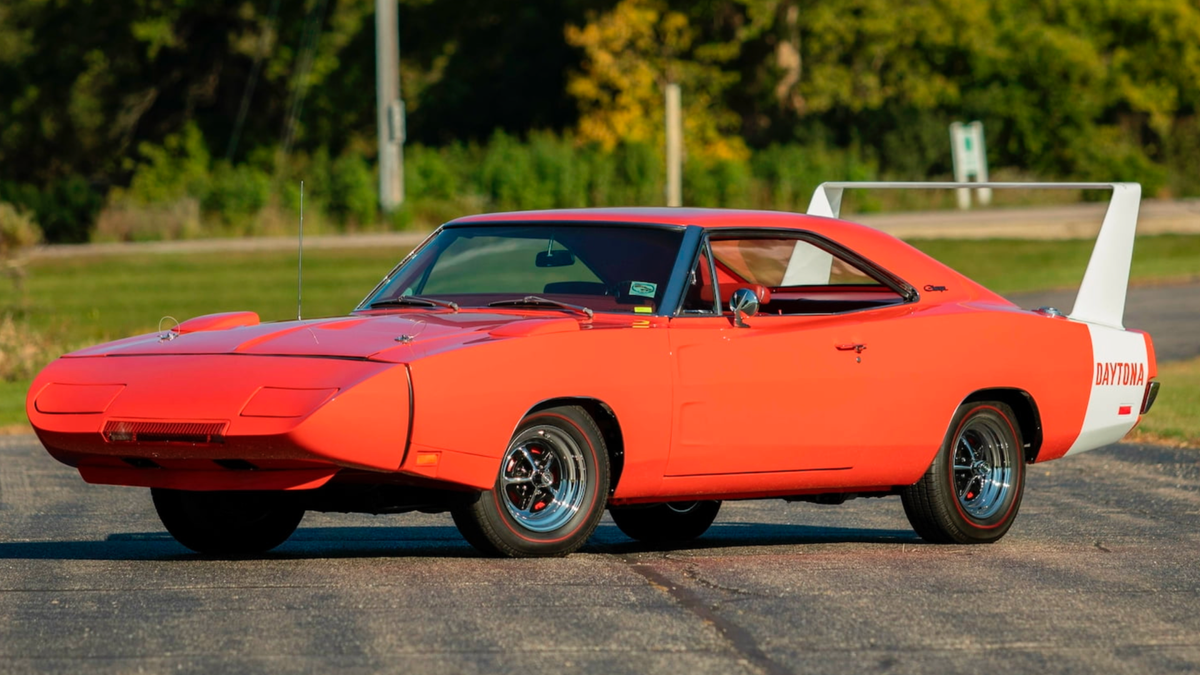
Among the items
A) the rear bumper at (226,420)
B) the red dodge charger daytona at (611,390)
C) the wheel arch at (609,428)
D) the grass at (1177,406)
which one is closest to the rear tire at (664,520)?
the red dodge charger daytona at (611,390)

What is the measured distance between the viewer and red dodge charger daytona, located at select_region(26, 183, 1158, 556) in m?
7.60

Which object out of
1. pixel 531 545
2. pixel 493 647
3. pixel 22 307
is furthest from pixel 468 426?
pixel 22 307

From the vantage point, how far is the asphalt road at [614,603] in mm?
6270

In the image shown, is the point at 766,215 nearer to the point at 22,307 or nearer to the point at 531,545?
the point at 531,545

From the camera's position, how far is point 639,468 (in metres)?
8.31

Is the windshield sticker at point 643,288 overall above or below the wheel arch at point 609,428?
above

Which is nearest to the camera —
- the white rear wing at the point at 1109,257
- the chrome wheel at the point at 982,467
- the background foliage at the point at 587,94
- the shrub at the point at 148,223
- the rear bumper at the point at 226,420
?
the rear bumper at the point at 226,420

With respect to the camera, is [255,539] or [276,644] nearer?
[276,644]

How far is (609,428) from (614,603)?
123cm

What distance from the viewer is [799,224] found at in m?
9.51

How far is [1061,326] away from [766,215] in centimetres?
163

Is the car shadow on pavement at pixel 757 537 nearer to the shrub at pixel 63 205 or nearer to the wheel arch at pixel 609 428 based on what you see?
the wheel arch at pixel 609 428

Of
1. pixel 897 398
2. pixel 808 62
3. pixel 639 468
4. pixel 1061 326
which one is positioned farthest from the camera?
pixel 808 62

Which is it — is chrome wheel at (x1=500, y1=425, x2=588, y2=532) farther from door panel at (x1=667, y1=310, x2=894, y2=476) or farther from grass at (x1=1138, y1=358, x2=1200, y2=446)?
grass at (x1=1138, y1=358, x2=1200, y2=446)
